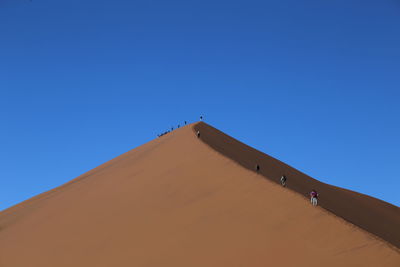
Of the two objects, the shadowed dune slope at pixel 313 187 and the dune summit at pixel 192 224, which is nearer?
the dune summit at pixel 192 224

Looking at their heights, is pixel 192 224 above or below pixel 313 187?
below

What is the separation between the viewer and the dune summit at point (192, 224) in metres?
14.9

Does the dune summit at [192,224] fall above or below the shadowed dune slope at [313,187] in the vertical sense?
below

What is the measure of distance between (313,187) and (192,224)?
42.2 feet

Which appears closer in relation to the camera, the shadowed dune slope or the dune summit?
the dune summit

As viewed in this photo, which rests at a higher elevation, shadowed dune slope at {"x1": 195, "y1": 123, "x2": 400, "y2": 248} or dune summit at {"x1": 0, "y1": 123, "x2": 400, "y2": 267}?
shadowed dune slope at {"x1": 195, "y1": 123, "x2": 400, "y2": 248}

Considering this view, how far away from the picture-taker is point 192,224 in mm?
18250

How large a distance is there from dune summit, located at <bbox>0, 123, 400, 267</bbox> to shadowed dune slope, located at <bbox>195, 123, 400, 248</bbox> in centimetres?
23

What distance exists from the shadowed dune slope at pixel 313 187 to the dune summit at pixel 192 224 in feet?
0.74

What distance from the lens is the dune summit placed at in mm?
14867

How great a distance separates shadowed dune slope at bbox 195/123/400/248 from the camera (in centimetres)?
2380

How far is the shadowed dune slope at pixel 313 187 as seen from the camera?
23797mm

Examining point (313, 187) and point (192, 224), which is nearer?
point (192, 224)

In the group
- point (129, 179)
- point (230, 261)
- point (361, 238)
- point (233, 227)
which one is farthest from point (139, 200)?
point (361, 238)
